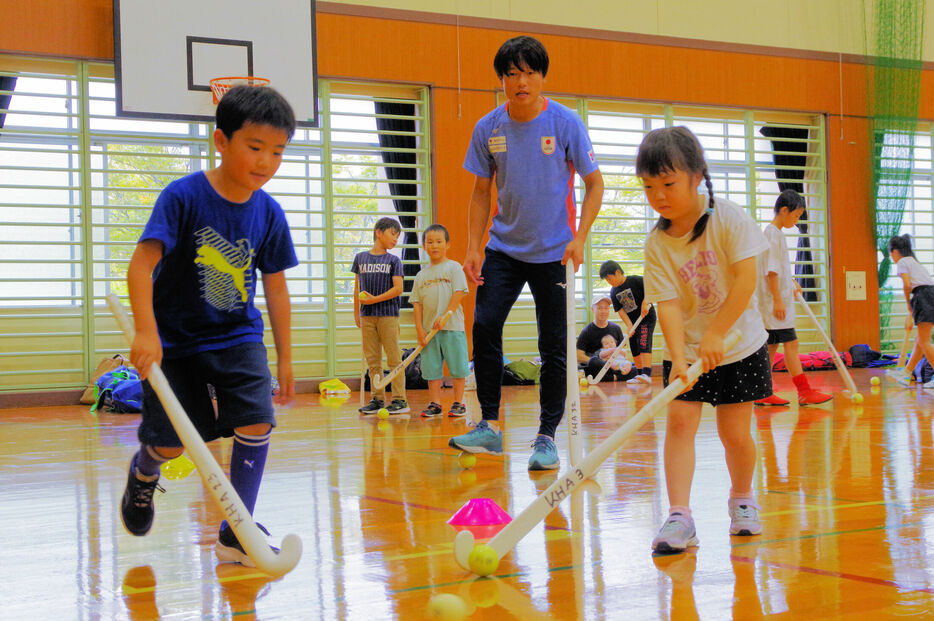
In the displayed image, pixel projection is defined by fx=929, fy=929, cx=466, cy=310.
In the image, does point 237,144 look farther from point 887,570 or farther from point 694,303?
point 887,570

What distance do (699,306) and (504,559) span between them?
0.82 metres

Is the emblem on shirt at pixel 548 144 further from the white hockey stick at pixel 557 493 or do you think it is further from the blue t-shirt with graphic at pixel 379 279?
the blue t-shirt with graphic at pixel 379 279

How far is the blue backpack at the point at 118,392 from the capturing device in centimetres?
705

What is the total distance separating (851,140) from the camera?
11469mm

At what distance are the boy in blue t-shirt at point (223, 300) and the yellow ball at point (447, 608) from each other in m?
0.64

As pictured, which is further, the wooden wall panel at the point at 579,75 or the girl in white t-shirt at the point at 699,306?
the wooden wall panel at the point at 579,75

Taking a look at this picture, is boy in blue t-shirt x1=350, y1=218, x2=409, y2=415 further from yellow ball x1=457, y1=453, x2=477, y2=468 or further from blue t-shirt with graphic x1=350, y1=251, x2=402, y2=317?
yellow ball x1=457, y1=453, x2=477, y2=468

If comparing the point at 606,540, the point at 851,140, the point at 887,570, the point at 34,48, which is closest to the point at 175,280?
the point at 606,540

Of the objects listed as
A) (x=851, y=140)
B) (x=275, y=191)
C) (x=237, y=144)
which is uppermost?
(x=851, y=140)

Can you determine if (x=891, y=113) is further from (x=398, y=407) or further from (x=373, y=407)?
(x=373, y=407)

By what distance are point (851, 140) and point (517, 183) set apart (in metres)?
9.23

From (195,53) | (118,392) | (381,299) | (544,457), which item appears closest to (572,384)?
(544,457)

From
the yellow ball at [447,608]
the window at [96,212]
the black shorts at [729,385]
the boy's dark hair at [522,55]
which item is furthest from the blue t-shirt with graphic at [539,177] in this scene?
the window at [96,212]

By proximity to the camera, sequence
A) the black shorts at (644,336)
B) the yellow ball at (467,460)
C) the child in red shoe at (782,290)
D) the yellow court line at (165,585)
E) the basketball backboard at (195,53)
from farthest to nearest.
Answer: the black shorts at (644,336), the basketball backboard at (195,53), the child in red shoe at (782,290), the yellow ball at (467,460), the yellow court line at (165,585)
